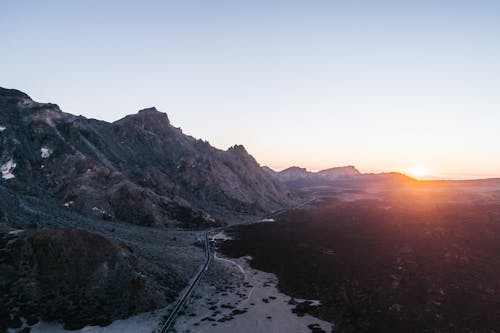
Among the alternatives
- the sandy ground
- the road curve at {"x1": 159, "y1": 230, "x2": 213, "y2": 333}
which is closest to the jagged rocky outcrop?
the road curve at {"x1": 159, "y1": 230, "x2": 213, "y2": 333}

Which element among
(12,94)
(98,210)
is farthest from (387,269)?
(12,94)

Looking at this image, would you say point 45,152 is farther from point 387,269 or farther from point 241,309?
point 387,269

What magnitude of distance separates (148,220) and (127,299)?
67228 mm

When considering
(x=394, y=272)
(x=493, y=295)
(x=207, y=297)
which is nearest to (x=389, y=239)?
(x=394, y=272)

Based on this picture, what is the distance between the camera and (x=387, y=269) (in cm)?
7850

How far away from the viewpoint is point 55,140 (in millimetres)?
137625

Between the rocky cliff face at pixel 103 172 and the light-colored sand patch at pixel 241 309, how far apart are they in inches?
2336

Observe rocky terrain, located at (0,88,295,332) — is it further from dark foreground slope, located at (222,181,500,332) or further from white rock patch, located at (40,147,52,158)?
dark foreground slope, located at (222,181,500,332)

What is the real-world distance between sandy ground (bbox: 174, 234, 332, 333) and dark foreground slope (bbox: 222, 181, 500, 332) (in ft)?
10.7

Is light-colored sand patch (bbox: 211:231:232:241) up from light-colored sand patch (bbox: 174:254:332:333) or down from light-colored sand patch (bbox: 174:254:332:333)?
up

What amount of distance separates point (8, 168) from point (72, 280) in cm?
7936

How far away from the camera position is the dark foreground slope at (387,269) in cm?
5397

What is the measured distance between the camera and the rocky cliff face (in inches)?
4742

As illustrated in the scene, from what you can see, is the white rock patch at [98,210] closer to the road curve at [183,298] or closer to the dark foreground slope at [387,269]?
the dark foreground slope at [387,269]
